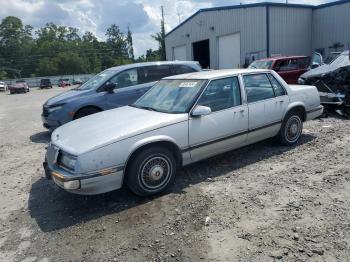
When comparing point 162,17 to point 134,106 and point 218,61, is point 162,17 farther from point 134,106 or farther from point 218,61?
point 134,106

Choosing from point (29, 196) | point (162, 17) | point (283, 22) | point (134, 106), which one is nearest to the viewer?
point (29, 196)

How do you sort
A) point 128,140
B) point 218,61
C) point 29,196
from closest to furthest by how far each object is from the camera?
point 128,140, point 29,196, point 218,61

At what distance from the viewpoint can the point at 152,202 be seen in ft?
14.3

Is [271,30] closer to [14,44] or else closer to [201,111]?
[201,111]

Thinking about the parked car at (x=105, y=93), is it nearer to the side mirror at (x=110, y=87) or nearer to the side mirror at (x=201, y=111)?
the side mirror at (x=110, y=87)

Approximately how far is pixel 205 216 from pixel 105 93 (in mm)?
5384

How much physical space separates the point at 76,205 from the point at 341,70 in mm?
7779

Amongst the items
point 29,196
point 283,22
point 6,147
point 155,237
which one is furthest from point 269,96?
point 283,22

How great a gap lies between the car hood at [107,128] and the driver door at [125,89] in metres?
3.24

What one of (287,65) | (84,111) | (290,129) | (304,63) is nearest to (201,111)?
(290,129)

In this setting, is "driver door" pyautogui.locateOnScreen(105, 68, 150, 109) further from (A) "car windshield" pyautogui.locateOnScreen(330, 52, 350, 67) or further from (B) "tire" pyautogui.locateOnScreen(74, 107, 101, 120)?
(A) "car windshield" pyautogui.locateOnScreen(330, 52, 350, 67)

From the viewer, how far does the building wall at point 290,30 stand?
22.6m

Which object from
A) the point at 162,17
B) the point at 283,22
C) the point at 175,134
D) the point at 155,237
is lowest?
the point at 155,237

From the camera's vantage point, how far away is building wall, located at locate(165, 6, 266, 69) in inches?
896
